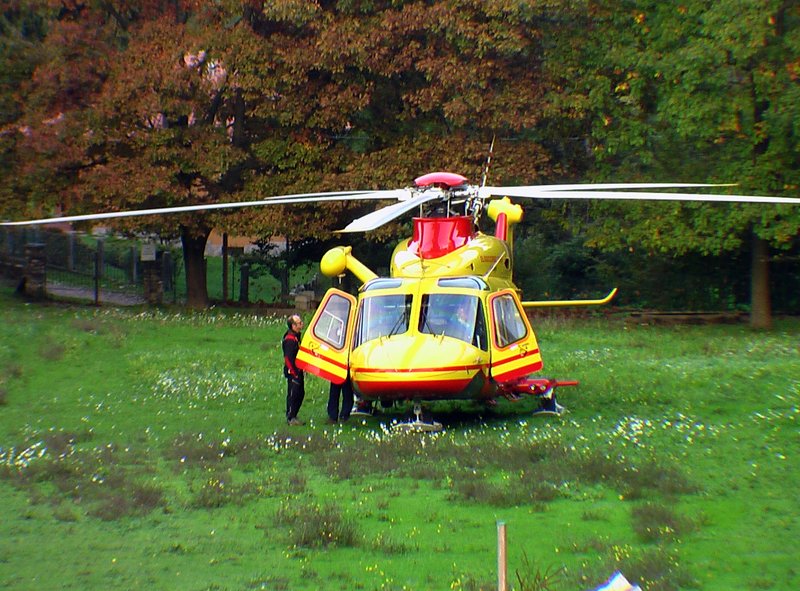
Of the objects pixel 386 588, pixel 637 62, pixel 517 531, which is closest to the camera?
pixel 386 588

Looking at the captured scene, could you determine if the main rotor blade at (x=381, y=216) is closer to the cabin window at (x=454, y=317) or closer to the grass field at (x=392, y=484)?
the cabin window at (x=454, y=317)

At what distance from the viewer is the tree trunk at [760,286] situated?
99.4 ft

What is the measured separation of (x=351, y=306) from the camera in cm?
1633

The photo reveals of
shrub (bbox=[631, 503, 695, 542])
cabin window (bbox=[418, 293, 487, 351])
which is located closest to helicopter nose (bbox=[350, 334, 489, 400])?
cabin window (bbox=[418, 293, 487, 351])

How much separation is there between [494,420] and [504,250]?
283 centimetres

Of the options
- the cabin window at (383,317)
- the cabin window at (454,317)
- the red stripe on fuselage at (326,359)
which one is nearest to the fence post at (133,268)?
the red stripe on fuselage at (326,359)

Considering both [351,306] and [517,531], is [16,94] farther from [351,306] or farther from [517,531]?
[517,531]

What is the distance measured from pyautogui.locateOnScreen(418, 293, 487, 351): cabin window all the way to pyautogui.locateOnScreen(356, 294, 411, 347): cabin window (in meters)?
0.26

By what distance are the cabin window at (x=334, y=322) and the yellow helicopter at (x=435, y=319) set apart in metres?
0.01

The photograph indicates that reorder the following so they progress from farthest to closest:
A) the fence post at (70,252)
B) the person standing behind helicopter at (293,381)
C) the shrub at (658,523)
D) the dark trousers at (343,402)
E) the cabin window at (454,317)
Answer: the fence post at (70,252) < the dark trousers at (343,402) < the person standing behind helicopter at (293,381) < the cabin window at (454,317) < the shrub at (658,523)

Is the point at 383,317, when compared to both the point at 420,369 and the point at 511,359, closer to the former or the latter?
the point at 420,369

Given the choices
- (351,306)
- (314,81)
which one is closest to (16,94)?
(314,81)

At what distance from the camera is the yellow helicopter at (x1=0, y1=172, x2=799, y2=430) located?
14648mm

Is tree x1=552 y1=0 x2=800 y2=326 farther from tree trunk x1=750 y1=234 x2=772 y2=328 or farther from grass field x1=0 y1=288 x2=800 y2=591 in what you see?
grass field x1=0 y1=288 x2=800 y2=591
